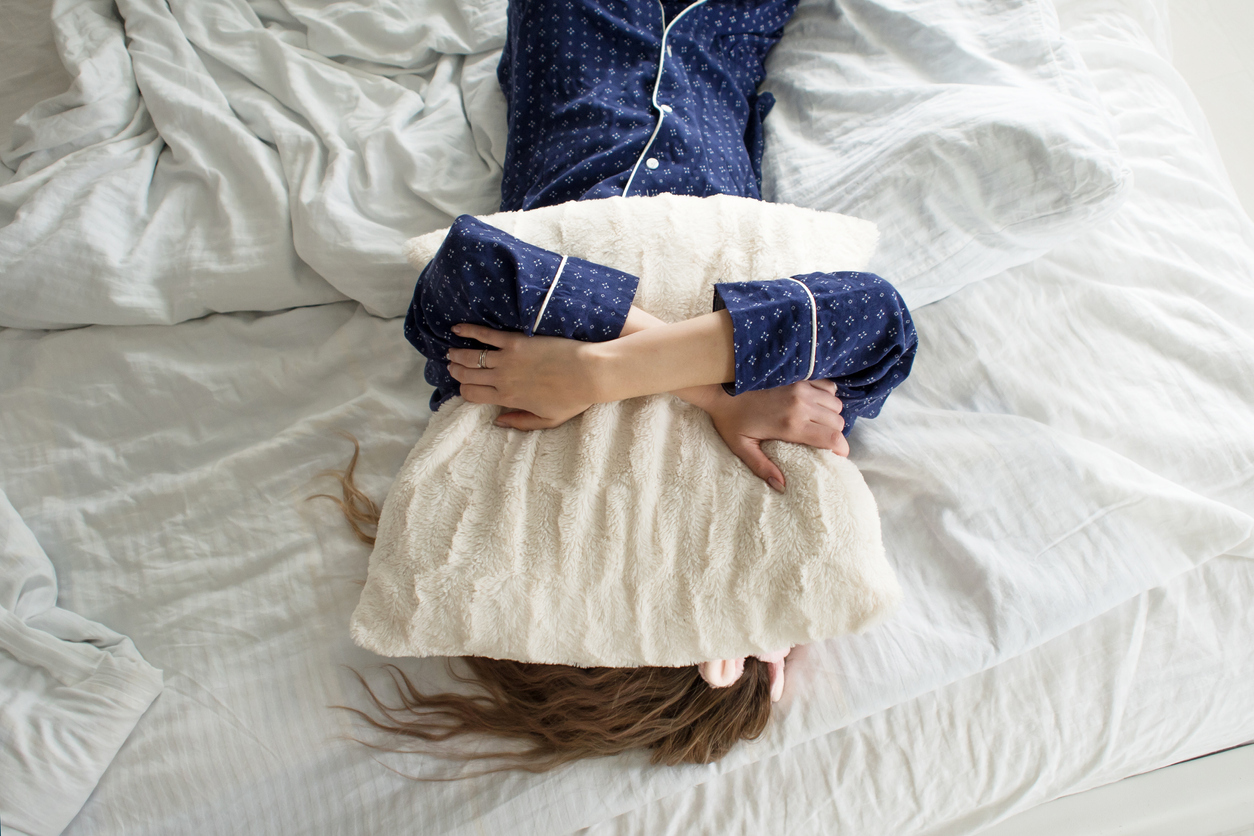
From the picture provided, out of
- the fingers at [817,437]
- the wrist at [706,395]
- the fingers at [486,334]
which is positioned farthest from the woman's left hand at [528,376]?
the fingers at [817,437]

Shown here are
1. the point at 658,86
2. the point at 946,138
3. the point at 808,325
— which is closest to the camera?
the point at 808,325

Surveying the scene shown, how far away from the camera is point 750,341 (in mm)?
651

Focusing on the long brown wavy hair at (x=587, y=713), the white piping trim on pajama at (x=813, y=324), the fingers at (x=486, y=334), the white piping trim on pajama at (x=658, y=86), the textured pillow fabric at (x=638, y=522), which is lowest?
the long brown wavy hair at (x=587, y=713)

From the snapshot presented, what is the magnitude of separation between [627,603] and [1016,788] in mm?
487

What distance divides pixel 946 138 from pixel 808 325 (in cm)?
32

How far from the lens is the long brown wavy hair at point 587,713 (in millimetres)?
688

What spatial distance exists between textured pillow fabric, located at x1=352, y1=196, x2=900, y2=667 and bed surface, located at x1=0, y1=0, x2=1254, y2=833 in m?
0.16

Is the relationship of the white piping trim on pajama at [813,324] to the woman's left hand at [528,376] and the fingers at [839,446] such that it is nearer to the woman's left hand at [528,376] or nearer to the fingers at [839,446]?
the fingers at [839,446]

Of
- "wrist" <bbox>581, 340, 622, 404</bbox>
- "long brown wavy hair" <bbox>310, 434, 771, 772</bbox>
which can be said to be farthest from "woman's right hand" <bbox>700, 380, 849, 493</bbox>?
"long brown wavy hair" <bbox>310, 434, 771, 772</bbox>

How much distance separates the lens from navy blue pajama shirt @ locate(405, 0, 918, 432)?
663 millimetres

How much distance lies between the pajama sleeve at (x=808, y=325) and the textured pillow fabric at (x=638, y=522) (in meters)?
0.05

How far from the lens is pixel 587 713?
69cm

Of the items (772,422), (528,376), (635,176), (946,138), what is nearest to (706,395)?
(772,422)

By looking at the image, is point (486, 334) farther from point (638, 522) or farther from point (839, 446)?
point (839, 446)
